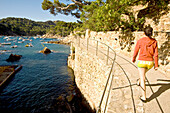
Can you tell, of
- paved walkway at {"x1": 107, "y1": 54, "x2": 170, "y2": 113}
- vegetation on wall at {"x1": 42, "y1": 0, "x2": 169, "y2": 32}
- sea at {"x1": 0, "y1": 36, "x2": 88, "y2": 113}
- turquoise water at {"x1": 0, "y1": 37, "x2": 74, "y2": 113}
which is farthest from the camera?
turquoise water at {"x1": 0, "y1": 37, "x2": 74, "y2": 113}

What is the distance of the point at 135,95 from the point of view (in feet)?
11.0

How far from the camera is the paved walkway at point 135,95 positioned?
2.83 metres

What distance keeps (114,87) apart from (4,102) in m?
11.7

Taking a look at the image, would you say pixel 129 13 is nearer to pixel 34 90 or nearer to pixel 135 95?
Answer: pixel 135 95

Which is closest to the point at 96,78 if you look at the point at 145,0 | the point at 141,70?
the point at 141,70

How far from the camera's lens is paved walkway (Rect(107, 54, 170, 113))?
2.83 metres

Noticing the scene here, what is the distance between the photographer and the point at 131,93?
3.47 meters

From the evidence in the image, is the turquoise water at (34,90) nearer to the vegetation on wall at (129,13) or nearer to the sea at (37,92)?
the sea at (37,92)

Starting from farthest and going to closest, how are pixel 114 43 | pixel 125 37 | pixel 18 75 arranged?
pixel 18 75
pixel 114 43
pixel 125 37

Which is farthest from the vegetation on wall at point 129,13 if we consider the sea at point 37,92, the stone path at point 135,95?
the sea at point 37,92

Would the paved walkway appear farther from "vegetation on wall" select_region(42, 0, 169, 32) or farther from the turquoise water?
the turquoise water

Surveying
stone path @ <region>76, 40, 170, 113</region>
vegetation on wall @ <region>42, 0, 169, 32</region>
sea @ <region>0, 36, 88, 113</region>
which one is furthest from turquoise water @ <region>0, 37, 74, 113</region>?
vegetation on wall @ <region>42, 0, 169, 32</region>

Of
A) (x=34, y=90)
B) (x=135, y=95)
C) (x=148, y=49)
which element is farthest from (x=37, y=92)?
(x=148, y=49)

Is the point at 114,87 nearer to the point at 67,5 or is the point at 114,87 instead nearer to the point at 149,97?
the point at 149,97
